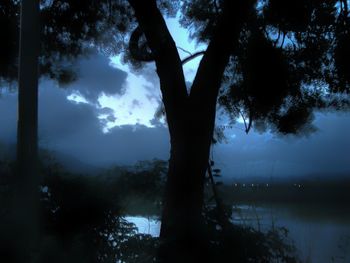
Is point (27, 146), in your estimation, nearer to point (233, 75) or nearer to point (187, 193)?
point (187, 193)

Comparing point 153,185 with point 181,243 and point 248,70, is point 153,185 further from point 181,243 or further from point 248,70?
point 248,70

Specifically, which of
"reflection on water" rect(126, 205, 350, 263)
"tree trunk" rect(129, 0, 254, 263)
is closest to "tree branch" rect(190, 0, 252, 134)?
"tree trunk" rect(129, 0, 254, 263)

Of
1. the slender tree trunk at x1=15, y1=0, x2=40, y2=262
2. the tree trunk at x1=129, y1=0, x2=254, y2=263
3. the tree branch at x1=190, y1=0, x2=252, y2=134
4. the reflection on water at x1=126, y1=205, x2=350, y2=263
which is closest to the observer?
the slender tree trunk at x1=15, y1=0, x2=40, y2=262

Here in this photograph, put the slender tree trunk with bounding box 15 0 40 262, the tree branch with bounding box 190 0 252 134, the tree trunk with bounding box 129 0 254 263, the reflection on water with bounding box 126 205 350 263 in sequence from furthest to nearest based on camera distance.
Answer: the reflection on water with bounding box 126 205 350 263 < the tree branch with bounding box 190 0 252 134 < the tree trunk with bounding box 129 0 254 263 < the slender tree trunk with bounding box 15 0 40 262

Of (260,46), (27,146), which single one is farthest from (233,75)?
(27,146)

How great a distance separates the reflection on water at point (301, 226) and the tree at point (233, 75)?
697 mm

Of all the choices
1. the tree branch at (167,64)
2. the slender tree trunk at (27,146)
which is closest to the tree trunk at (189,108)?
the tree branch at (167,64)

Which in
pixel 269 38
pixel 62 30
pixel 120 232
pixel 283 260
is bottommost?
pixel 283 260

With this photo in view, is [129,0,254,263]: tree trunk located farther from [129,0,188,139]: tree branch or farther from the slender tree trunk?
the slender tree trunk

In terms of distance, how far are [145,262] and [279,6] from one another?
200 inches

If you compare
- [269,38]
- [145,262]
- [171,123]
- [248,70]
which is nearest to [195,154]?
[171,123]

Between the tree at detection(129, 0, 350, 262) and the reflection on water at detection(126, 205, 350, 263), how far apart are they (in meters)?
0.70

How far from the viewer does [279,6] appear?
25.3 ft

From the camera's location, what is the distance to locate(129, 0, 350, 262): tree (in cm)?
514
